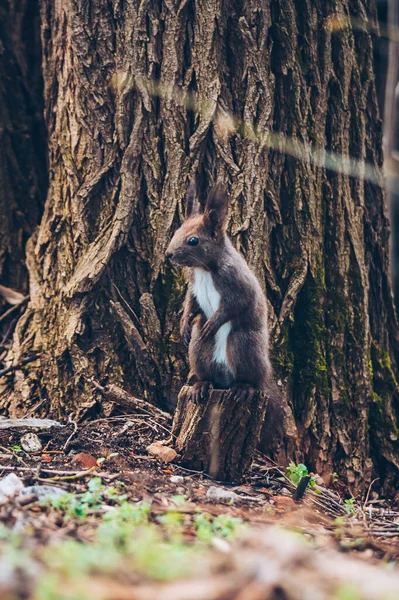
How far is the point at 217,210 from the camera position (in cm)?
461

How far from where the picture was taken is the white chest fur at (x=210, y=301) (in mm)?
4699

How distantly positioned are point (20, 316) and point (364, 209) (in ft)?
9.39

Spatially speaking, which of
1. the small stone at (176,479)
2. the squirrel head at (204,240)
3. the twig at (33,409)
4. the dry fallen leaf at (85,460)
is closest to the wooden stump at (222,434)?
the small stone at (176,479)

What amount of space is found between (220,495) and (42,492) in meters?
1.01

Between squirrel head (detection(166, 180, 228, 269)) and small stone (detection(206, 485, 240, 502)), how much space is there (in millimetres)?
1413

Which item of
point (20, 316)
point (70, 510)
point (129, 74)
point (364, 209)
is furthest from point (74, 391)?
point (364, 209)

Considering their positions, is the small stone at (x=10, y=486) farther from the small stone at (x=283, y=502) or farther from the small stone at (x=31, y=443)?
the small stone at (x=283, y=502)

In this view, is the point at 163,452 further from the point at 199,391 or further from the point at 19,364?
the point at 19,364

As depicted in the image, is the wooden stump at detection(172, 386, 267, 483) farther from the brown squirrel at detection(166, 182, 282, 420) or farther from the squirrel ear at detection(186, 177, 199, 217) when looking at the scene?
the squirrel ear at detection(186, 177, 199, 217)

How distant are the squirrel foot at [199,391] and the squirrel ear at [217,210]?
3.23 ft

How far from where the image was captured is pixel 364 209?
223 inches

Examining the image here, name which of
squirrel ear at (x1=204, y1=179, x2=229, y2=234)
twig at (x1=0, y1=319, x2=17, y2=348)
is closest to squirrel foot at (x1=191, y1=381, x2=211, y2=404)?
squirrel ear at (x1=204, y1=179, x2=229, y2=234)

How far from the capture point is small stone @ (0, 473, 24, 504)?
3.57 m

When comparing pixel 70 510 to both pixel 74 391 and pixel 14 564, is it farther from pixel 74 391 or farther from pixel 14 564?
pixel 74 391
